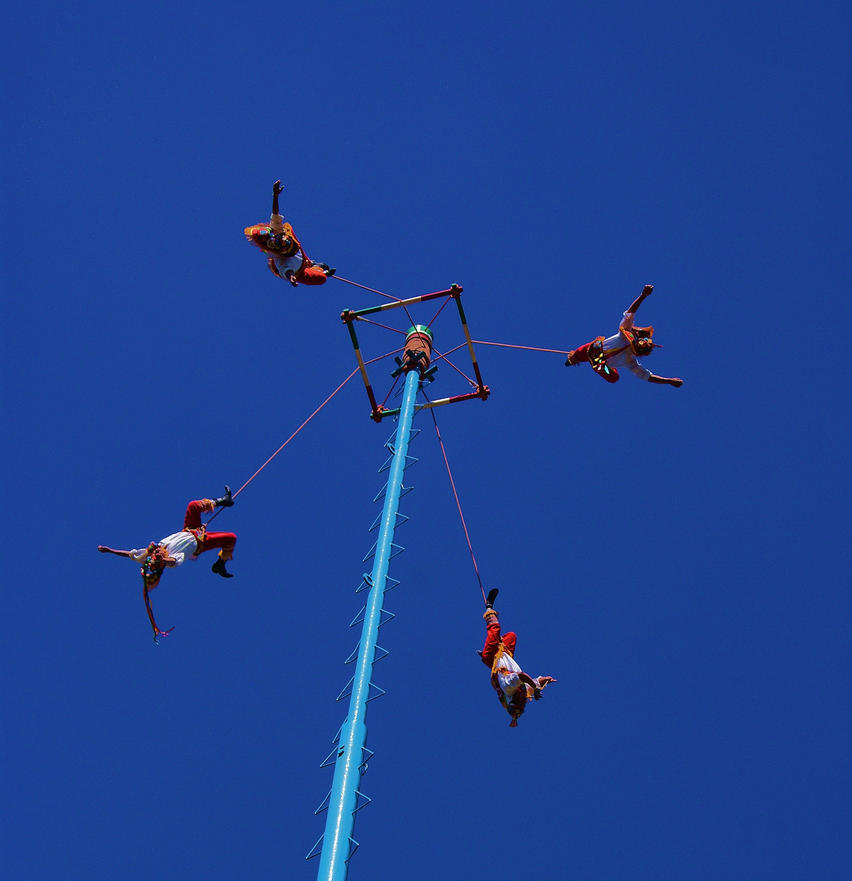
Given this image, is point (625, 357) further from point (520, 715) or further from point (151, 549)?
point (151, 549)

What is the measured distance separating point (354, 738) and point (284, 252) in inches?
299

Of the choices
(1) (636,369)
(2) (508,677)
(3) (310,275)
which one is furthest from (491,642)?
(3) (310,275)

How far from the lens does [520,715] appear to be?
33.6 feet

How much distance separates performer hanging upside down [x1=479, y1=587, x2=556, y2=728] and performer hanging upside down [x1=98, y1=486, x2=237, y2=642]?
350cm

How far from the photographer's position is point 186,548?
11.2 m

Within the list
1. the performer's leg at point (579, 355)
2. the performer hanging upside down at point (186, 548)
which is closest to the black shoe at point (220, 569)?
the performer hanging upside down at point (186, 548)

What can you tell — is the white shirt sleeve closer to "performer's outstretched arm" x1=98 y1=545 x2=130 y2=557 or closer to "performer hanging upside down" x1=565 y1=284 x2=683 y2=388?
"performer hanging upside down" x1=565 y1=284 x2=683 y2=388

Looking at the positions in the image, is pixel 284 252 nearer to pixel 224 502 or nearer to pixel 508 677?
pixel 224 502

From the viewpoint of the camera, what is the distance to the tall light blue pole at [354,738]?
669 cm

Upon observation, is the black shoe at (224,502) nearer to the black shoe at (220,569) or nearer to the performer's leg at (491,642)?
the black shoe at (220,569)

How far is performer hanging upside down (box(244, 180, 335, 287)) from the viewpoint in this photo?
42.1 feet

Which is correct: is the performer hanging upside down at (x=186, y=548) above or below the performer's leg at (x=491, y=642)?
above

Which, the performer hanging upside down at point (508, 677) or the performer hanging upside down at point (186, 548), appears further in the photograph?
the performer hanging upside down at point (186, 548)

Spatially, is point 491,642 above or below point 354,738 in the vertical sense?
above
